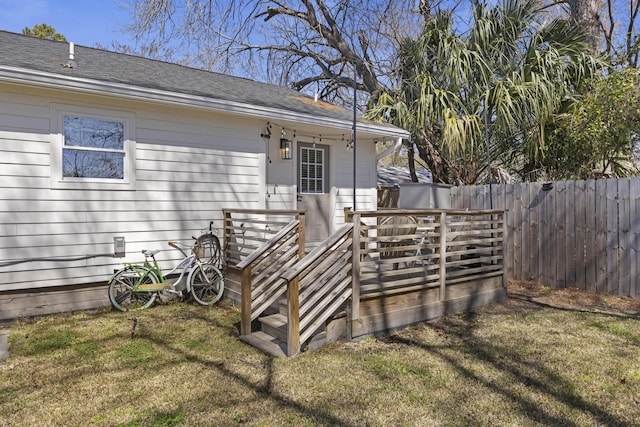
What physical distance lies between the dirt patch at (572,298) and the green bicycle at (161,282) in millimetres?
4244

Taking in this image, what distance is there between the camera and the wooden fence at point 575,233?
18.7ft

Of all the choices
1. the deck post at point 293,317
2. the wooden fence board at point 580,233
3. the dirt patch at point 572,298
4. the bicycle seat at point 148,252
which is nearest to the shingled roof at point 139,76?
the bicycle seat at point 148,252

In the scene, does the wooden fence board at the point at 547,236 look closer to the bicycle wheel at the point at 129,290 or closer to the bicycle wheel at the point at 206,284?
the bicycle wheel at the point at 206,284

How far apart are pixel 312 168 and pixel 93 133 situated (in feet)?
12.0

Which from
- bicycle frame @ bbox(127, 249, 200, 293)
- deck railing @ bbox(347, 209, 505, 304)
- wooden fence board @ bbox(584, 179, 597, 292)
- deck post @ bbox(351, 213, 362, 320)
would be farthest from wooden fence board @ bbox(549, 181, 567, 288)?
bicycle frame @ bbox(127, 249, 200, 293)

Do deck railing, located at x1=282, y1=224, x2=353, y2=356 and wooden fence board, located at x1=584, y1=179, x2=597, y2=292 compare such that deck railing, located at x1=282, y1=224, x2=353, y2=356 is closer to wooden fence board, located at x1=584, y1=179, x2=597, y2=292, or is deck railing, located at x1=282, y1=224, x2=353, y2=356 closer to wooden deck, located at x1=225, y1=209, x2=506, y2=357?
wooden deck, located at x1=225, y1=209, x2=506, y2=357

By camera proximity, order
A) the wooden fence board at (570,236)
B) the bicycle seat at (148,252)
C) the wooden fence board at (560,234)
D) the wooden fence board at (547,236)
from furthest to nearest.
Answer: the wooden fence board at (547,236)
the wooden fence board at (560,234)
the wooden fence board at (570,236)
the bicycle seat at (148,252)

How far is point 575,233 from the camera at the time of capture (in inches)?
246

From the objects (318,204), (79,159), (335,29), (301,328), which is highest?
(335,29)

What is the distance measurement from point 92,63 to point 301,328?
489cm

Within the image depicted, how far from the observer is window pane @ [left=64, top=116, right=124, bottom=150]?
5.23 meters

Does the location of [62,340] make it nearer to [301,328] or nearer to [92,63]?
[301,328]

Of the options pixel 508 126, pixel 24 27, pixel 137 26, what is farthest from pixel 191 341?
pixel 24 27

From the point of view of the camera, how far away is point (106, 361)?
3742 mm
